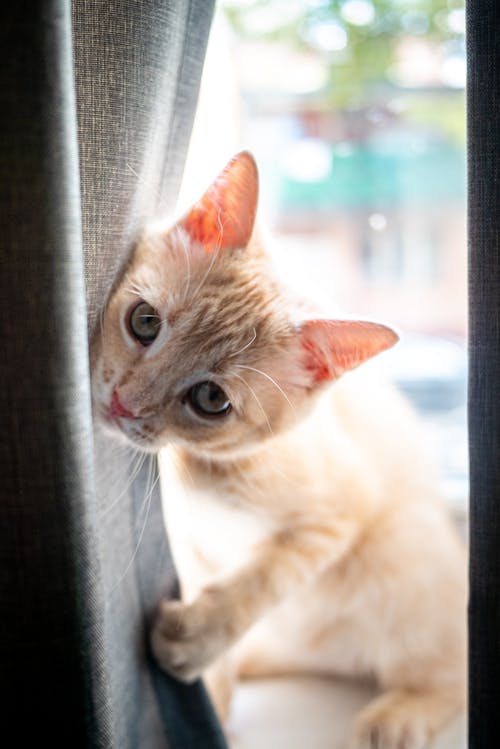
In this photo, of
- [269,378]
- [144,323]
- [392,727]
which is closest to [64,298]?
[144,323]

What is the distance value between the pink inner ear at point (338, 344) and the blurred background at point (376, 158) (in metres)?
0.61

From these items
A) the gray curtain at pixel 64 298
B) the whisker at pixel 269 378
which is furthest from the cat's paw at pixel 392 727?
the whisker at pixel 269 378

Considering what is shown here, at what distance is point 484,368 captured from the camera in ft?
2.45

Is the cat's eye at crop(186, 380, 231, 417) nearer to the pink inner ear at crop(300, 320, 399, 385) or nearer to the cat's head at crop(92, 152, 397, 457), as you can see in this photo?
the cat's head at crop(92, 152, 397, 457)

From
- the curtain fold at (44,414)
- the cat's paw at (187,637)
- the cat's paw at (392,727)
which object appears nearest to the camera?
the curtain fold at (44,414)

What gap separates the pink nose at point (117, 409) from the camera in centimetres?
91

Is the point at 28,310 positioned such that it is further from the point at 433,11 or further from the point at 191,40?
the point at 433,11

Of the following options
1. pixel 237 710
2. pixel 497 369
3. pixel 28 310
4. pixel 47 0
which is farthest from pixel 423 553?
pixel 47 0

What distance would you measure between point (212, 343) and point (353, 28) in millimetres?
1024

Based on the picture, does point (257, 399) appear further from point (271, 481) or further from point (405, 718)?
point (405, 718)

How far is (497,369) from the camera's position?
0.74m

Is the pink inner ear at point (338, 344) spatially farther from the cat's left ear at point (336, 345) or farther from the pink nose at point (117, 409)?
the pink nose at point (117, 409)

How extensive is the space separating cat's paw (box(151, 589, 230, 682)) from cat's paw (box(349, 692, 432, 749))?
0.99 feet

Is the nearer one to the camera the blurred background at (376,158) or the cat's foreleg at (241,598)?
the cat's foreleg at (241,598)
